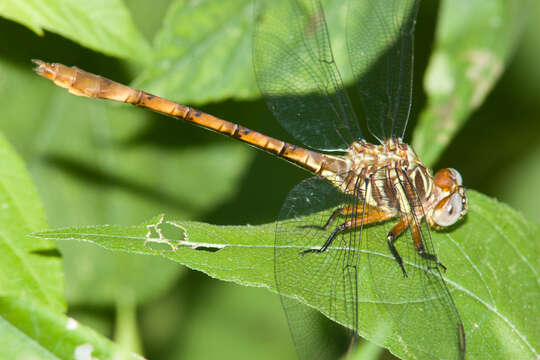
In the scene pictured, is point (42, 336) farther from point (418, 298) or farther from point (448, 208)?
point (448, 208)

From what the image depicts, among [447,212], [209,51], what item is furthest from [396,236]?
[209,51]

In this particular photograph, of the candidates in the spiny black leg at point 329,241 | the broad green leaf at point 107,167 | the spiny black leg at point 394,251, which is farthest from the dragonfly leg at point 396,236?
the broad green leaf at point 107,167

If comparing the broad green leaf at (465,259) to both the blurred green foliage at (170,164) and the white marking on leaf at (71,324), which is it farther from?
the blurred green foliage at (170,164)

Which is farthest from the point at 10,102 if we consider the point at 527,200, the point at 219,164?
the point at 527,200

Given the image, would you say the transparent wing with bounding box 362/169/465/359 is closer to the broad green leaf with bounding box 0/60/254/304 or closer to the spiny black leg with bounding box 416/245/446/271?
the spiny black leg with bounding box 416/245/446/271

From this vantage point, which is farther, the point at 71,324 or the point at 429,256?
the point at 429,256
